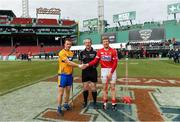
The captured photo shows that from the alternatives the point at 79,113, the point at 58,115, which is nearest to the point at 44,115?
the point at 58,115

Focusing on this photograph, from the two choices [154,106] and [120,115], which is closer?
[120,115]

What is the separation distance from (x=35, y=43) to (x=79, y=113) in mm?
79874

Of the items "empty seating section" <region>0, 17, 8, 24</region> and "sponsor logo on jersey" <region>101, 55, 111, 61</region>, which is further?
"empty seating section" <region>0, 17, 8, 24</region>

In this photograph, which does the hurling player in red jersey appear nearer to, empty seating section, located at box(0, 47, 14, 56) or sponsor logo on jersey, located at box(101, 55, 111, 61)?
sponsor logo on jersey, located at box(101, 55, 111, 61)

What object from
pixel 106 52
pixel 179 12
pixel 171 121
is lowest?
pixel 171 121

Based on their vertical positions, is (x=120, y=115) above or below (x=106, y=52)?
below

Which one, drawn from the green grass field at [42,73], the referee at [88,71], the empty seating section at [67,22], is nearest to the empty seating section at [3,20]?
the empty seating section at [67,22]

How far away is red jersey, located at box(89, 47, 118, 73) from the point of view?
768 cm

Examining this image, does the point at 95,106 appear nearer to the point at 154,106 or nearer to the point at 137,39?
the point at 154,106

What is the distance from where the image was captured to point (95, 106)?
26.0 feet

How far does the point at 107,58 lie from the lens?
7.69m

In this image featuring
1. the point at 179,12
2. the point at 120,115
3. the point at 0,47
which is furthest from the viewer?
the point at 0,47

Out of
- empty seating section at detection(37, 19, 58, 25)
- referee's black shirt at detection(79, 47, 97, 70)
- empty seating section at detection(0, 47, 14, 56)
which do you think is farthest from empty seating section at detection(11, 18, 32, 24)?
referee's black shirt at detection(79, 47, 97, 70)

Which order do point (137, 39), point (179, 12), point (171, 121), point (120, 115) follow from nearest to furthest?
point (171, 121), point (120, 115), point (137, 39), point (179, 12)
